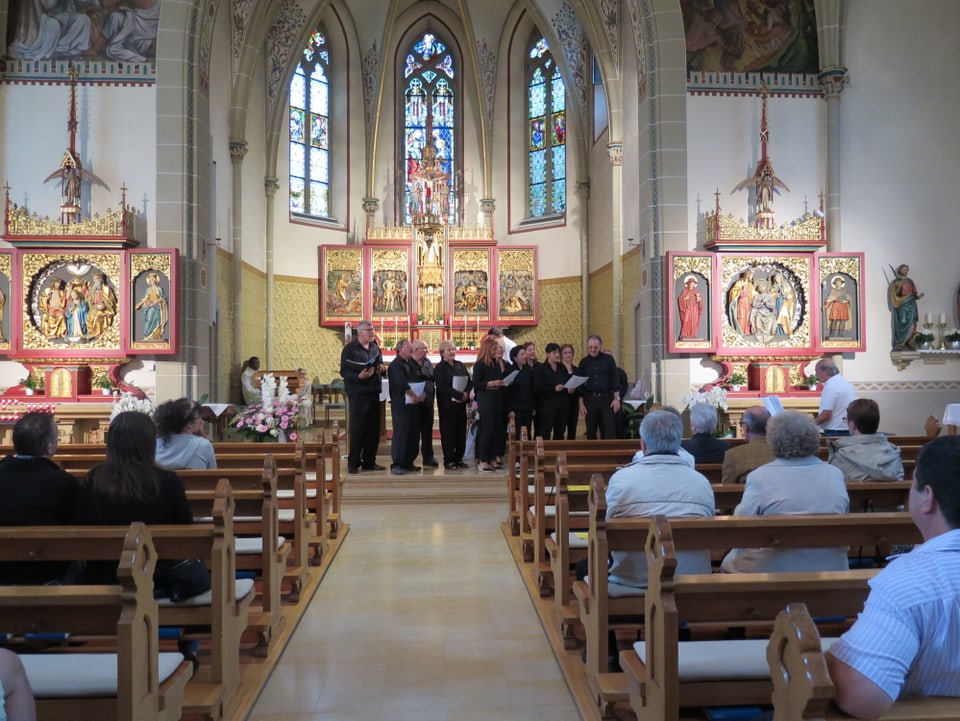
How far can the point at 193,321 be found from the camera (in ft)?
36.7

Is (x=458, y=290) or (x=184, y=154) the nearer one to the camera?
(x=184, y=154)

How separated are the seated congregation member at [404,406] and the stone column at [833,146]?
6.16 meters

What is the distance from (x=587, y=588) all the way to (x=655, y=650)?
3.81 feet

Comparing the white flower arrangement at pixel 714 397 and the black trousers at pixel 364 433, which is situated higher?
the white flower arrangement at pixel 714 397

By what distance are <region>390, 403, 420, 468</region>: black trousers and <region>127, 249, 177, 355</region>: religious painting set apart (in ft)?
10.8

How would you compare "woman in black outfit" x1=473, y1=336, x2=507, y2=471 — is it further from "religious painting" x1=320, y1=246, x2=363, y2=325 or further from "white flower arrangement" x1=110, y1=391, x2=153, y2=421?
"religious painting" x1=320, y1=246, x2=363, y2=325

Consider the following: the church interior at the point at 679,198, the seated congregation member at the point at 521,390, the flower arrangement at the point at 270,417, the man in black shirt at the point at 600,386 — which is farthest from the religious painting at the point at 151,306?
the man in black shirt at the point at 600,386

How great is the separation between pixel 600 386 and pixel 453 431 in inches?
72.0

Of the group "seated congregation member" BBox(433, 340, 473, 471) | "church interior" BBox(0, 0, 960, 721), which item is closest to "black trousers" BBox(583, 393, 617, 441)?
"seated congregation member" BBox(433, 340, 473, 471)

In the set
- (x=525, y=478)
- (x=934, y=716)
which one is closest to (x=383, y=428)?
(x=525, y=478)

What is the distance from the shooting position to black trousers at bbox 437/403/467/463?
9992 mm

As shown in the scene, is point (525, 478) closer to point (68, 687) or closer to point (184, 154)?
point (68, 687)

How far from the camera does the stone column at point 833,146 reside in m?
11.5

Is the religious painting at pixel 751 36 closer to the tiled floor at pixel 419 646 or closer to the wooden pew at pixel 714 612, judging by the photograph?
the tiled floor at pixel 419 646
